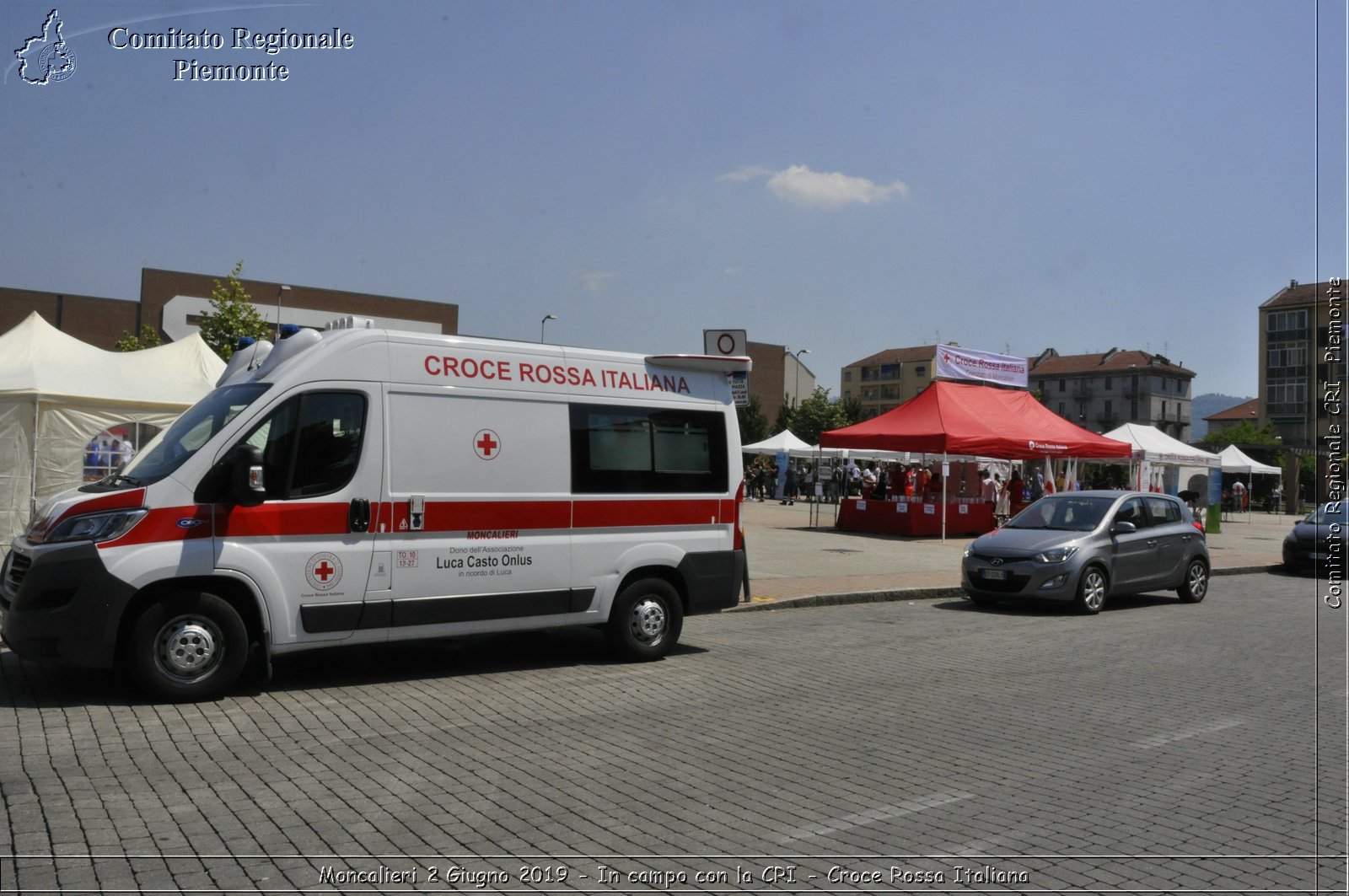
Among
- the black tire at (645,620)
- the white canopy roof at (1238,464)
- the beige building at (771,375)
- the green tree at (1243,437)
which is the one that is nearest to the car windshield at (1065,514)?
the black tire at (645,620)

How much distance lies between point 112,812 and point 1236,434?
93370mm

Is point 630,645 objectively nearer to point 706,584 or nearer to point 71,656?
point 706,584

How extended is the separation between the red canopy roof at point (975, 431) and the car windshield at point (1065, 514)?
8.69 m

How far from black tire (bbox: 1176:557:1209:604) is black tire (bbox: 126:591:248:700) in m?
13.1

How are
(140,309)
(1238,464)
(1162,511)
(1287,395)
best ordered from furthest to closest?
1. (1287,395)
2. (140,309)
3. (1238,464)
4. (1162,511)

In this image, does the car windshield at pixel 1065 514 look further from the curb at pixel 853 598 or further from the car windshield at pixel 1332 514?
the car windshield at pixel 1332 514

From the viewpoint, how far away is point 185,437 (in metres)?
7.61

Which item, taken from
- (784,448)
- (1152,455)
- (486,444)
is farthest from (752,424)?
(486,444)

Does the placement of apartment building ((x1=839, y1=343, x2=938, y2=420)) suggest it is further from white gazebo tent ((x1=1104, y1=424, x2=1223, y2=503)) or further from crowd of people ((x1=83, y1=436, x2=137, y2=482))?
crowd of people ((x1=83, y1=436, x2=137, y2=482))

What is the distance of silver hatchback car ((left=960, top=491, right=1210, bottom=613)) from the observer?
13492 millimetres

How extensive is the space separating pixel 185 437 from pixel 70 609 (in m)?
1.45

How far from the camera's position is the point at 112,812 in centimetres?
485

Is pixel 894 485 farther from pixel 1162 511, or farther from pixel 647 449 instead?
pixel 647 449

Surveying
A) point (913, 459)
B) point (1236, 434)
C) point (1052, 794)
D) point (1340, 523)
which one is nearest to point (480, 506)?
point (1052, 794)
